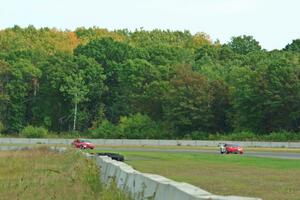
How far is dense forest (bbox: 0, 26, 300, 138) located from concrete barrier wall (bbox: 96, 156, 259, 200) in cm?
8029

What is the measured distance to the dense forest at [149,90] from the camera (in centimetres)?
10269

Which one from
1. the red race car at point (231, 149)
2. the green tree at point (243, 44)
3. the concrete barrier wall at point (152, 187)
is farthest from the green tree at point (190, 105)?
the concrete barrier wall at point (152, 187)

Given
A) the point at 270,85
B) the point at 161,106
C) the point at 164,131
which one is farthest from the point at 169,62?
the point at 270,85

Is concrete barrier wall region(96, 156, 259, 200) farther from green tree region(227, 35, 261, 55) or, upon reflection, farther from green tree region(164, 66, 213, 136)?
green tree region(227, 35, 261, 55)

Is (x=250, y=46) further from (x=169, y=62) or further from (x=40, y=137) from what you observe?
(x=40, y=137)

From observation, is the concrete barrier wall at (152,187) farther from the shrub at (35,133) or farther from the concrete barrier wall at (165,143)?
the shrub at (35,133)

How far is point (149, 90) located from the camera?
123250mm

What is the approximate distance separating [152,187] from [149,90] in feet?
361

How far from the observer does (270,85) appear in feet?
333

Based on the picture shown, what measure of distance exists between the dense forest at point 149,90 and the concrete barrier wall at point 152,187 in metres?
80.3

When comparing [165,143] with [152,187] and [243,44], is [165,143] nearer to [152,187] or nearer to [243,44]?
[243,44]

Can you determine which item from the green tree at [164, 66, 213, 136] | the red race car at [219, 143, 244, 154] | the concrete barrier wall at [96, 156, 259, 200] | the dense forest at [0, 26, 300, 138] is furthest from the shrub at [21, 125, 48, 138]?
the concrete barrier wall at [96, 156, 259, 200]

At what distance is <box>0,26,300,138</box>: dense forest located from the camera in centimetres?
10269

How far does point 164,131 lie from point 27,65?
3754 centimetres
